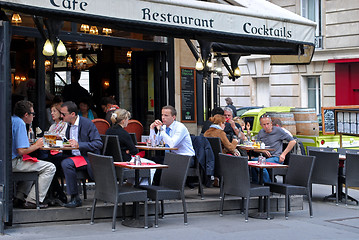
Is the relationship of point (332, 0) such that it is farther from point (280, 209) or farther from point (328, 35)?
point (280, 209)

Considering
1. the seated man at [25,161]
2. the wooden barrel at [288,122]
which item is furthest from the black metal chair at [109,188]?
the wooden barrel at [288,122]

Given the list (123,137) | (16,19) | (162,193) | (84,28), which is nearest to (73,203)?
(162,193)

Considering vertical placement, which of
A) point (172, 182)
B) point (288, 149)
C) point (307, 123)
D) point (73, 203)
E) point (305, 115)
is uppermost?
point (305, 115)

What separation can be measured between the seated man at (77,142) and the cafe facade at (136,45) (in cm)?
95

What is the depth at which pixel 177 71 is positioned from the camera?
1405cm

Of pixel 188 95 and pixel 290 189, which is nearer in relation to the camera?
pixel 290 189

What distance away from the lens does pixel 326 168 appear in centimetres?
1160

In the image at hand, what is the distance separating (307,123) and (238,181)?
5751 millimetres

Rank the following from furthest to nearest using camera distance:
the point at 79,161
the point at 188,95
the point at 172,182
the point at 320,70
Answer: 1. the point at 320,70
2. the point at 188,95
3. the point at 172,182
4. the point at 79,161

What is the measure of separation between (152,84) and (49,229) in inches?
225

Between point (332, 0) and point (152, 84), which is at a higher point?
point (332, 0)

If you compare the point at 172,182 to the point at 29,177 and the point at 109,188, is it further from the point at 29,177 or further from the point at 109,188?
the point at 29,177

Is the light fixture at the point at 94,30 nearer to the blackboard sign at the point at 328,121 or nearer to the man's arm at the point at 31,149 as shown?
the man's arm at the point at 31,149

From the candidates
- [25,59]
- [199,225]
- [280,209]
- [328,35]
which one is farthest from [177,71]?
[328,35]
